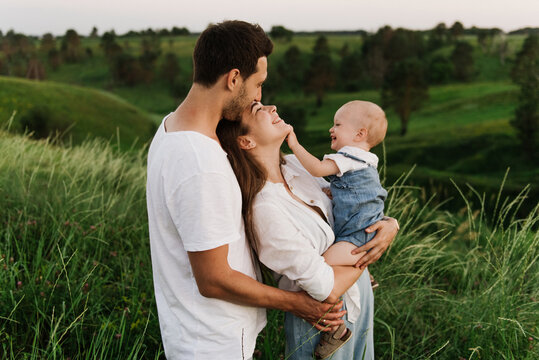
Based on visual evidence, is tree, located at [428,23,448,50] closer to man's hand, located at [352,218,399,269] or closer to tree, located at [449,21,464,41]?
tree, located at [449,21,464,41]

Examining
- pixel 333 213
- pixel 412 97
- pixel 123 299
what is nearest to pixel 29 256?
pixel 123 299

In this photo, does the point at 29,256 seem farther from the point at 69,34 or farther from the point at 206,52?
the point at 69,34

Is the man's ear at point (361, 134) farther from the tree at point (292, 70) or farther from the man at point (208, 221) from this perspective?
the tree at point (292, 70)

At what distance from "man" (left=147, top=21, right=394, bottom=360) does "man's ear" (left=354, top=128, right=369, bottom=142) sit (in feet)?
2.73

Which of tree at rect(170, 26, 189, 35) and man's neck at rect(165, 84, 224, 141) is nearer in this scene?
man's neck at rect(165, 84, 224, 141)

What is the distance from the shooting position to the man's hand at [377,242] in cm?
229

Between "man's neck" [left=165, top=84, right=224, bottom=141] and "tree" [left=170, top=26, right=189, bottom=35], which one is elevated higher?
"tree" [left=170, top=26, right=189, bottom=35]

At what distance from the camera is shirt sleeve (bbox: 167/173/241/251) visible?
177 cm

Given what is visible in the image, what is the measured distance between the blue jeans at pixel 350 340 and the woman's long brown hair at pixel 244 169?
1.56 ft

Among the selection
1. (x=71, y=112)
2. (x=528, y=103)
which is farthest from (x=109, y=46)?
(x=528, y=103)

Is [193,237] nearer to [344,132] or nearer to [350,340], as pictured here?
[350,340]

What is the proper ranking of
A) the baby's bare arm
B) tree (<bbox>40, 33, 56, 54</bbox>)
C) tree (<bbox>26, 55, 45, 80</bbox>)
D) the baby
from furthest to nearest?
tree (<bbox>40, 33, 56, 54</bbox>) < tree (<bbox>26, 55, 45, 80</bbox>) < the baby's bare arm < the baby

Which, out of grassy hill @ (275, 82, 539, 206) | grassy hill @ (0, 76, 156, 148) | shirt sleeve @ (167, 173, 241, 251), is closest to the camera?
shirt sleeve @ (167, 173, 241, 251)

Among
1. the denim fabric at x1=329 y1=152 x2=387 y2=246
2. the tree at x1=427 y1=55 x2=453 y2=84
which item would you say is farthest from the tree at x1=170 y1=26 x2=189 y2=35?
the denim fabric at x1=329 y1=152 x2=387 y2=246
